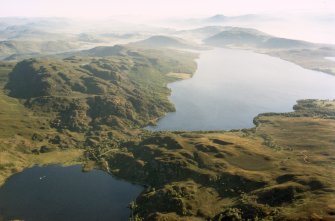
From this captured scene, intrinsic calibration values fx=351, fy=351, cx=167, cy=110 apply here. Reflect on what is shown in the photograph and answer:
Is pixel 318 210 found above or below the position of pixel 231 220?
above

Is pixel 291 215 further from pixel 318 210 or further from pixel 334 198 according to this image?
pixel 334 198

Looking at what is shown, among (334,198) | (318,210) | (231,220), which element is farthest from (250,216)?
(334,198)

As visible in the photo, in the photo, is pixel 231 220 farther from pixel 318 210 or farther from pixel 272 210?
pixel 318 210

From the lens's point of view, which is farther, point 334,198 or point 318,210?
point 334,198

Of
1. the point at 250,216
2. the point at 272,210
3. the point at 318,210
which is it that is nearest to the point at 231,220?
the point at 250,216

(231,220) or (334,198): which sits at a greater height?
(334,198)

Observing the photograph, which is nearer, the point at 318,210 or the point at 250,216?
the point at 318,210

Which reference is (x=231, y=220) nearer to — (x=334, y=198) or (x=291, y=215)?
(x=291, y=215)

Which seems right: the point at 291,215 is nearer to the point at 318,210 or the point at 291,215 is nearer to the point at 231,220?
the point at 318,210

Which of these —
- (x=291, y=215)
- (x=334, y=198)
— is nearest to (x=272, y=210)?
(x=291, y=215)
